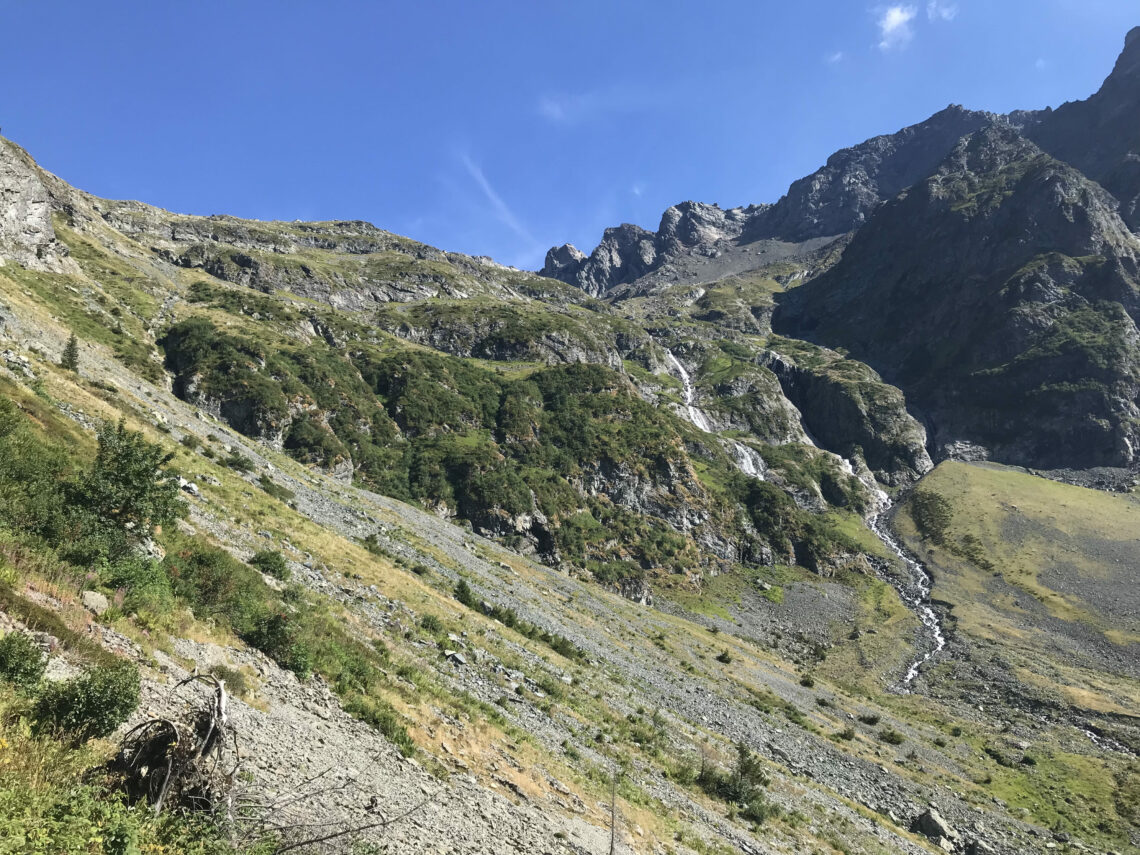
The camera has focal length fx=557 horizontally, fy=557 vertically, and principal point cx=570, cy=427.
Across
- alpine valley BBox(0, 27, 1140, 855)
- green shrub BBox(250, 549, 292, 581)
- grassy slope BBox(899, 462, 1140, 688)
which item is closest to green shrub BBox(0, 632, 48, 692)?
alpine valley BBox(0, 27, 1140, 855)

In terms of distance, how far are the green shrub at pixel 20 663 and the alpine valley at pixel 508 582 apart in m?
0.05

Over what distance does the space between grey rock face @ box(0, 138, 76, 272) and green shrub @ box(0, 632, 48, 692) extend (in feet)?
290

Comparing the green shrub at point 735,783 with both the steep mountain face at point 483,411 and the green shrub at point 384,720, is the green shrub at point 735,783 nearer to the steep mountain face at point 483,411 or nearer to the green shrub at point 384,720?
the green shrub at point 384,720

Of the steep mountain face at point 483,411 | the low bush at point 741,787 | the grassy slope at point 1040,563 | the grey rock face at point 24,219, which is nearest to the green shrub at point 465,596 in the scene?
the low bush at point 741,787

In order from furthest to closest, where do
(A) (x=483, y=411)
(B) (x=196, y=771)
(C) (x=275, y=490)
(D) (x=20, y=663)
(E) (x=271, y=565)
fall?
(A) (x=483, y=411)
(C) (x=275, y=490)
(E) (x=271, y=565)
(D) (x=20, y=663)
(B) (x=196, y=771)

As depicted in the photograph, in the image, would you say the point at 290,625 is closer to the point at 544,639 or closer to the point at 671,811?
the point at 671,811

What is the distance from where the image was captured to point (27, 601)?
328 inches

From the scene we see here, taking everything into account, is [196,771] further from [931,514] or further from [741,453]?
[931,514]

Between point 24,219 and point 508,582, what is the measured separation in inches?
3482

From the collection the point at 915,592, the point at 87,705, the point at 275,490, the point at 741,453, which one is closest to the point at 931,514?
the point at 915,592

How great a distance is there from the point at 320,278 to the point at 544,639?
162 m

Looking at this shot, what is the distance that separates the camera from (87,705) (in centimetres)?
648

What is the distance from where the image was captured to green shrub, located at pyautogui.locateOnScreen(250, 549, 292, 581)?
1883cm

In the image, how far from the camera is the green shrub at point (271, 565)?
61.8 feet
